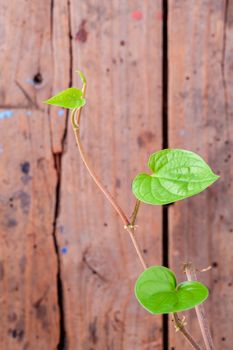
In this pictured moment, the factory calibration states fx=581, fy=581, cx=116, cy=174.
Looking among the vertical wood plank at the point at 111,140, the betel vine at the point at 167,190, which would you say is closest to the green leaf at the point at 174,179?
the betel vine at the point at 167,190

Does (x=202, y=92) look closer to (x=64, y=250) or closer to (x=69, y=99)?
(x=64, y=250)

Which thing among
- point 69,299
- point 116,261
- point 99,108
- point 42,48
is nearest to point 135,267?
point 116,261

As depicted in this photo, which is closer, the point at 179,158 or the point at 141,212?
the point at 179,158

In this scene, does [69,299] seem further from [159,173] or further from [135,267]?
[159,173]

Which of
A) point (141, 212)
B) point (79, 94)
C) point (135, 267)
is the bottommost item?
point (135, 267)

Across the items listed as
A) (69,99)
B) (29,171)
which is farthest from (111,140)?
(69,99)

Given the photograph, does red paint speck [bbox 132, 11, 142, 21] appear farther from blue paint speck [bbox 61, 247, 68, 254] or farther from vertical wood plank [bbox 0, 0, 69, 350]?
blue paint speck [bbox 61, 247, 68, 254]

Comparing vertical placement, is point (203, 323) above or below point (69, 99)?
below
